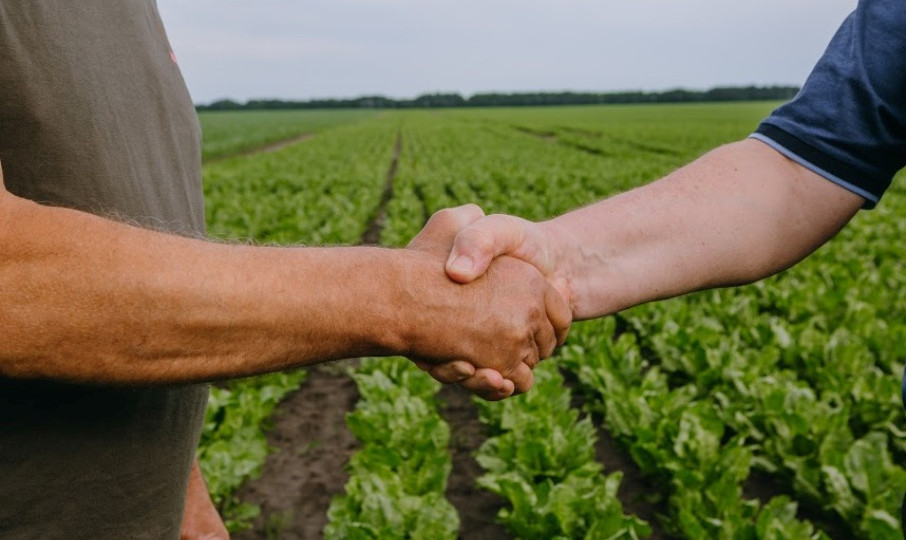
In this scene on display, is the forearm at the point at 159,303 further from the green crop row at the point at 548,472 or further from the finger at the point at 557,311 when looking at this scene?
the green crop row at the point at 548,472

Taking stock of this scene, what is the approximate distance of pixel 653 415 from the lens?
15.0 ft

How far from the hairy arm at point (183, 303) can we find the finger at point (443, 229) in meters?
0.22

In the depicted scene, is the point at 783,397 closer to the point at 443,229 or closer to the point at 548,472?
the point at 548,472

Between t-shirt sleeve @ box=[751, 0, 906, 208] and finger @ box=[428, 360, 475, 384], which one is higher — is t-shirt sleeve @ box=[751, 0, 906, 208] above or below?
above

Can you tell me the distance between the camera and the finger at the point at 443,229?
83.2 inches

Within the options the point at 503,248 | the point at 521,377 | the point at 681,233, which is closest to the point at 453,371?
the point at 521,377

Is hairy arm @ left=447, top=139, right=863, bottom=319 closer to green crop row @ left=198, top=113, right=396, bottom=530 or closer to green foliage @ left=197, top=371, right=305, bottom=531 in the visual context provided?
green crop row @ left=198, top=113, right=396, bottom=530

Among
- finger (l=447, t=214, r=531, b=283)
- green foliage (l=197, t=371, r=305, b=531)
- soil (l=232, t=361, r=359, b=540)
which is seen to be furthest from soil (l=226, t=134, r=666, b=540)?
finger (l=447, t=214, r=531, b=283)

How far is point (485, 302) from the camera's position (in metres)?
2.05

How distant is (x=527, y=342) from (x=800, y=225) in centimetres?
80

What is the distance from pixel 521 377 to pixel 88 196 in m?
1.31

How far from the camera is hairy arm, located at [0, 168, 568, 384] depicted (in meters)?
1.21

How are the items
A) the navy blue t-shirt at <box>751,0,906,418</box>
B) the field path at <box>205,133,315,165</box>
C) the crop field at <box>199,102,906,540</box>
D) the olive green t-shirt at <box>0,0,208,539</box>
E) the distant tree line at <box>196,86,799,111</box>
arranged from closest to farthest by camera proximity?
the olive green t-shirt at <box>0,0,208,539</box>
the navy blue t-shirt at <box>751,0,906,418</box>
the crop field at <box>199,102,906,540</box>
the field path at <box>205,133,315,165</box>
the distant tree line at <box>196,86,799,111</box>

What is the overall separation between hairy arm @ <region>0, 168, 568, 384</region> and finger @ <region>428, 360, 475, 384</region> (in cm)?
14
